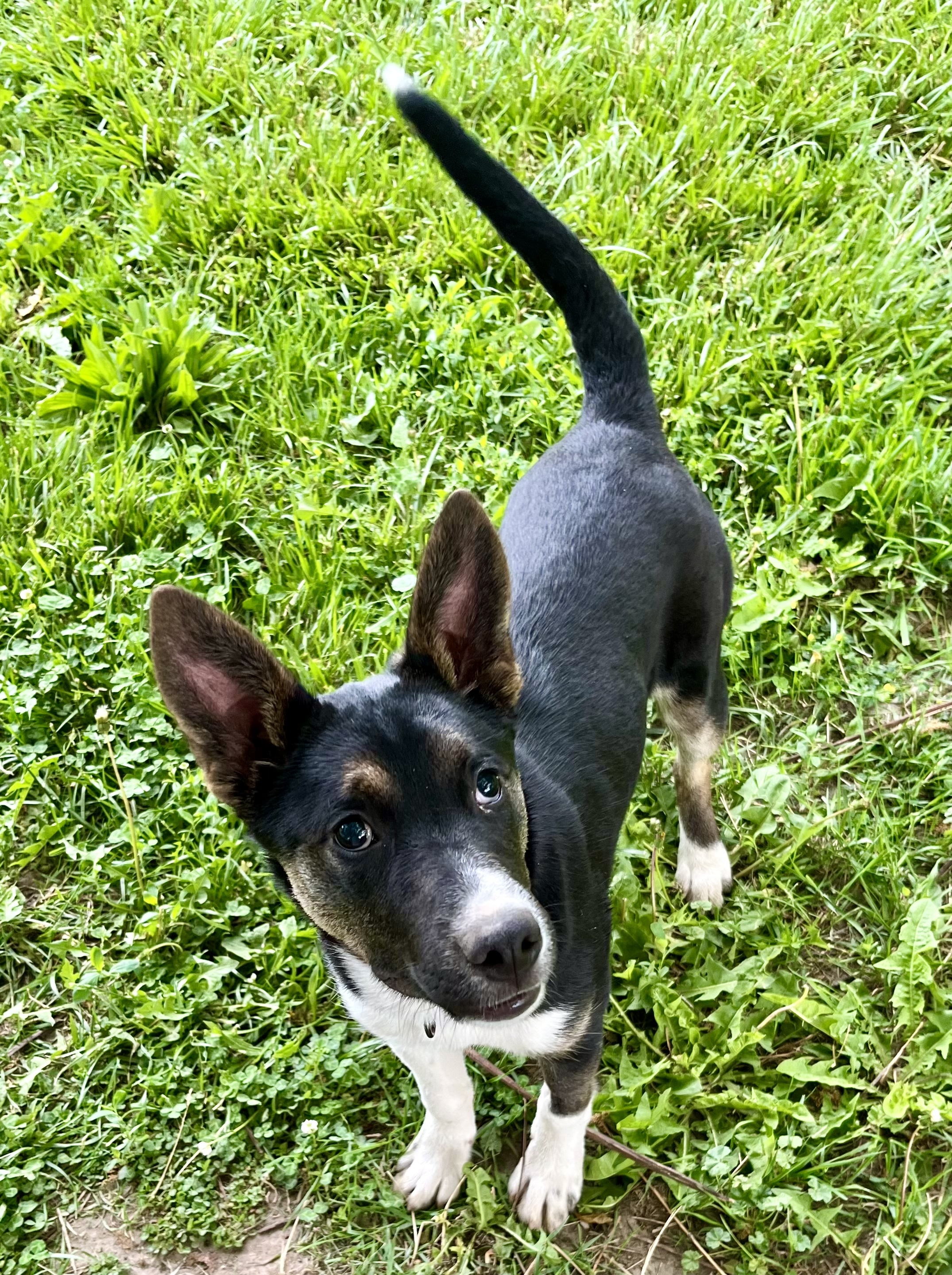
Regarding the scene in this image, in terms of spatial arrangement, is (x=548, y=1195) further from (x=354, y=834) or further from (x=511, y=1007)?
(x=354, y=834)

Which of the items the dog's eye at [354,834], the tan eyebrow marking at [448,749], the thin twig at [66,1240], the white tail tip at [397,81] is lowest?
the thin twig at [66,1240]

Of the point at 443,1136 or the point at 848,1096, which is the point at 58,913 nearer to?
the point at 443,1136

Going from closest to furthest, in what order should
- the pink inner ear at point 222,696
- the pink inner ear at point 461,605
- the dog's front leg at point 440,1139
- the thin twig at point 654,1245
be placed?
the pink inner ear at point 222,696 → the pink inner ear at point 461,605 → the dog's front leg at point 440,1139 → the thin twig at point 654,1245

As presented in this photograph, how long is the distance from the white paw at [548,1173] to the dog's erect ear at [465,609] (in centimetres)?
121

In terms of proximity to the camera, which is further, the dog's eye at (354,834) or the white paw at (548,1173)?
the white paw at (548,1173)

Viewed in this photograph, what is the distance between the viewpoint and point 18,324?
534cm

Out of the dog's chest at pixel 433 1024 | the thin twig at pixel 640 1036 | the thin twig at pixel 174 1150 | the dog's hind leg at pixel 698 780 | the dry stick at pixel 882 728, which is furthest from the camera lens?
the dry stick at pixel 882 728

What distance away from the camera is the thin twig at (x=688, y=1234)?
3.21m

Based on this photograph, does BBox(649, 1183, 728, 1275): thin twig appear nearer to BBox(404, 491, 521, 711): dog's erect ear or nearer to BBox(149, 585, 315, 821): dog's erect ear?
BBox(404, 491, 521, 711): dog's erect ear

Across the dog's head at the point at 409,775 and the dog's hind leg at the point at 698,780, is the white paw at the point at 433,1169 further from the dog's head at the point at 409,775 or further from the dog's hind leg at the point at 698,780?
the dog's hind leg at the point at 698,780

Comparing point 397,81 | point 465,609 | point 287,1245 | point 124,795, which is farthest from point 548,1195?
point 397,81

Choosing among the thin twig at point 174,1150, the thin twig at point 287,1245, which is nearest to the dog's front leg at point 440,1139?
the thin twig at point 287,1245

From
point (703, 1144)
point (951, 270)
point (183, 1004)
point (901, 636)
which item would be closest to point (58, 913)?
point (183, 1004)

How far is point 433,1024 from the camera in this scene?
9.25 ft
